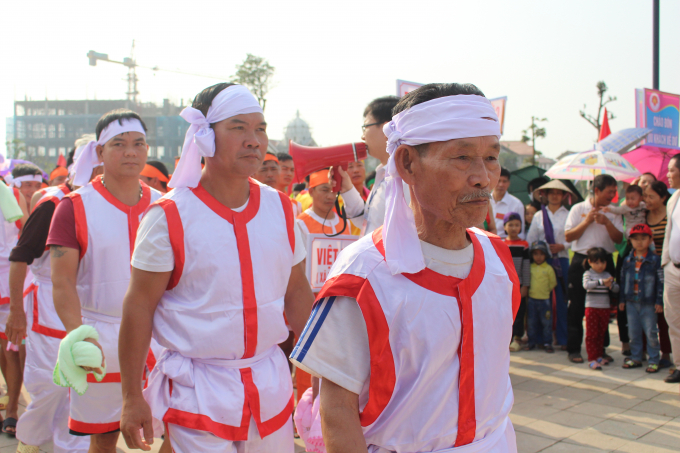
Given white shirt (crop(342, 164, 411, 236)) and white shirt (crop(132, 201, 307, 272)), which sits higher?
white shirt (crop(342, 164, 411, 236))

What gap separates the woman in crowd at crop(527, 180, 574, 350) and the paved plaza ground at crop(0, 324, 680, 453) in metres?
0.88

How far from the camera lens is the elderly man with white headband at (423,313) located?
1.53m

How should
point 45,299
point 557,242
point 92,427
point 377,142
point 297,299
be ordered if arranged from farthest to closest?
→ 1. point 557,242
2. point 45,299
3. point 377,142
4. point 92,427
5. point 297,299

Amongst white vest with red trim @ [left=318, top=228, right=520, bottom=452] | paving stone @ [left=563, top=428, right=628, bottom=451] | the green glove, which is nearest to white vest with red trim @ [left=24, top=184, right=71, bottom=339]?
the green glove

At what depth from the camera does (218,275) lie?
2439 mm

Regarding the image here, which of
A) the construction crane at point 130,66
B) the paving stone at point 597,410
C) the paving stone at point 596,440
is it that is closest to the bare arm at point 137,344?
the paving stone at point 596,440

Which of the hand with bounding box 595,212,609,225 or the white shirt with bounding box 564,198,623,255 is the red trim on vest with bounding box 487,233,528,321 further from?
the white shirt with bounding box 564,198,623,255

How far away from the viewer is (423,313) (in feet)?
5.06

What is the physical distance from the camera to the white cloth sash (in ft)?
7.90

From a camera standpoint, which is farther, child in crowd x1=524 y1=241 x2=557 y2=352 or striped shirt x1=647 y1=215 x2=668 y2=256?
child in crowd x1=524 y1=241 x2=557 y2=352

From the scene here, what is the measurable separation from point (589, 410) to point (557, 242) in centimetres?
325

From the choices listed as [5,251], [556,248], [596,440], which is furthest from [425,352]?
[556,248]

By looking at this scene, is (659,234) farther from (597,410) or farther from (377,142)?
(377,142)

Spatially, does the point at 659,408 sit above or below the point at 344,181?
below
